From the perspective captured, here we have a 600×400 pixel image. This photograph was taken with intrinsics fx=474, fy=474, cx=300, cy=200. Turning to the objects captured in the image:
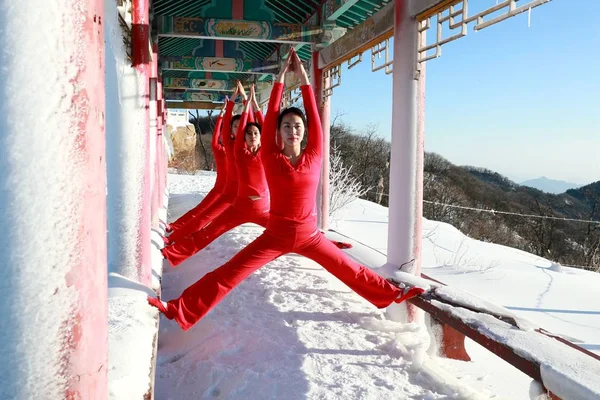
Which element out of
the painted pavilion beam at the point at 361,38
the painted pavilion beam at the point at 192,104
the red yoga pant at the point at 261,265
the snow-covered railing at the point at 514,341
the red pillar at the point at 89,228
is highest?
the painted pavilion beam at the point at 192,104

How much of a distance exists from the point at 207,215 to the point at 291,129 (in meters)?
3.38

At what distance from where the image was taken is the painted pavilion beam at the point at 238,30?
6562 millimetres

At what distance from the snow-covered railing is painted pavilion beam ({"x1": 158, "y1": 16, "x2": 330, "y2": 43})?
4.01 m

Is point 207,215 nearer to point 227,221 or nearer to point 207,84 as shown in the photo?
point 227,221

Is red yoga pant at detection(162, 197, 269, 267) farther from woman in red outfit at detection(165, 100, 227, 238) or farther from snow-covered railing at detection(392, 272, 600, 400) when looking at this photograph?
snow-covered railing at detection(392, 272, 600, 400)

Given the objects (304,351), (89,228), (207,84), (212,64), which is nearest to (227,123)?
(212,64)

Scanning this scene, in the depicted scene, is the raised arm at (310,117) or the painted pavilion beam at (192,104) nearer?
the raised arm at (310,117)

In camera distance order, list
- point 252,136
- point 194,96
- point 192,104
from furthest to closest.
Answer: point 192,104, point 194,96, point 252,136

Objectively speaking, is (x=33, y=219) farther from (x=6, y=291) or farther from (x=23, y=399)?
(x=23, y=399)

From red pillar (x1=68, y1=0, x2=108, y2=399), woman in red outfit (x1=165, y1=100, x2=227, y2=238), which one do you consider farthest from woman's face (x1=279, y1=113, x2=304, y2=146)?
woman in red outfit (x1=165, y1=100, x2=227, y2=238)

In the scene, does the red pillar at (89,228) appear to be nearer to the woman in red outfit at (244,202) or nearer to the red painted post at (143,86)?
the red painted post at (143,86)

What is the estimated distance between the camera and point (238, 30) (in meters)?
6.73

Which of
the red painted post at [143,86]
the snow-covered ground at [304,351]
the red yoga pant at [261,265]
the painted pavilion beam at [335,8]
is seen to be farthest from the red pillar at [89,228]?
the painted pavilion beam at [335,8]

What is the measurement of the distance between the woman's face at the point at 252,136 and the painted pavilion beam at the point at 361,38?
4.98ft
